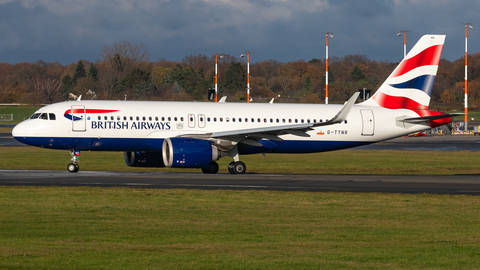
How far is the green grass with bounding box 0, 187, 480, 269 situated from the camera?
11.8m

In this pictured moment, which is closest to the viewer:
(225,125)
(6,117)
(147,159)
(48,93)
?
(147,159)

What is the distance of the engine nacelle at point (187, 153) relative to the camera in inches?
1198

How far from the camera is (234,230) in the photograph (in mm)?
15211

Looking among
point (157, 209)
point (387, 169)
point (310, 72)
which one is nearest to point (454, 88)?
point (310, 72)

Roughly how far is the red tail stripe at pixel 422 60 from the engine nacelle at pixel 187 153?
13474 millimetres

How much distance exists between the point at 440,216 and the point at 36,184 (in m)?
16.5

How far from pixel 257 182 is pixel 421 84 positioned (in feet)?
48.6

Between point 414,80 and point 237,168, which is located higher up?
point 414,80

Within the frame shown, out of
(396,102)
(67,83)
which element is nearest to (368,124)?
(396,102)

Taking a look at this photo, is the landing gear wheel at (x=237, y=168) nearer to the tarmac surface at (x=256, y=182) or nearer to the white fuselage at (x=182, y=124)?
the white fuselage at (x=182, y=124)

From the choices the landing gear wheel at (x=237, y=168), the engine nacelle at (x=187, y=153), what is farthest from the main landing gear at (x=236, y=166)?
the engine nacelle at (x=187, y=153)

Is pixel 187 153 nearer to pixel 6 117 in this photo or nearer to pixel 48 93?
pixel 6 117

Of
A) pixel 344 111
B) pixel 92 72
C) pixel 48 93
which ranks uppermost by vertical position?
pixel 92 72

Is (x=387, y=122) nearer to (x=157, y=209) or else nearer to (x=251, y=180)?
(x=251, y=180)
